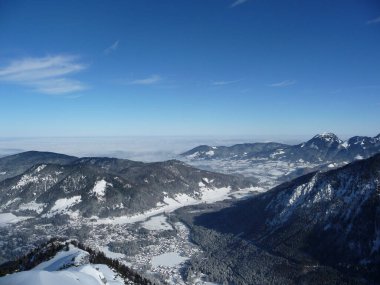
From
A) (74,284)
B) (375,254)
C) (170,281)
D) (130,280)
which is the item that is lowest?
(170,281)

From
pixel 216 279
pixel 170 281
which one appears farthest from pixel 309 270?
pixel 170 281

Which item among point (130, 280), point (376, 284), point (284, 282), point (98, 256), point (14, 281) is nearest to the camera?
point (14, 281)

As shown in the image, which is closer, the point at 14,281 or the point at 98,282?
the point at 14,281

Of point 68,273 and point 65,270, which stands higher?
point 68,273

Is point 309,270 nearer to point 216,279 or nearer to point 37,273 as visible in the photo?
point 216,279

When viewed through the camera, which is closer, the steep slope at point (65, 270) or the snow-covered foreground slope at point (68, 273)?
the snow-covered foreground slope at point (68, 273)

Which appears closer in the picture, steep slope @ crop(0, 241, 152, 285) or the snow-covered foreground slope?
the snow-covered foreground slope

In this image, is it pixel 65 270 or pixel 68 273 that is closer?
pixel 68 273

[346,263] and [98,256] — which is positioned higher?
[98,256]
